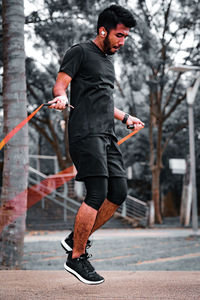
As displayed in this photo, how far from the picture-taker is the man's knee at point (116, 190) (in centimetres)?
320

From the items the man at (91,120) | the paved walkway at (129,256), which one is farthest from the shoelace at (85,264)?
the paved walkway at (129,256)

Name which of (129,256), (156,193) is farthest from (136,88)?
(129,256)

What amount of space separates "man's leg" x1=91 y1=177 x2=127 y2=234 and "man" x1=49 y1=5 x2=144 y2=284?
0.19 ft

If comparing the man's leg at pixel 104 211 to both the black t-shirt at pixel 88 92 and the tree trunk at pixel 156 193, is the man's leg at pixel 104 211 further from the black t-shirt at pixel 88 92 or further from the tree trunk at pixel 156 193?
the tree trunk at pixel 156 193

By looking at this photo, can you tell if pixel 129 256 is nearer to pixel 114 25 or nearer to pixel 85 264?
pixel 85 264

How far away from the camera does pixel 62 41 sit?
964 centimetres

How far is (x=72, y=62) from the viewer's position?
9.93ft

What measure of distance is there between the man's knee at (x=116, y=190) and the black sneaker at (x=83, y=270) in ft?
1.52

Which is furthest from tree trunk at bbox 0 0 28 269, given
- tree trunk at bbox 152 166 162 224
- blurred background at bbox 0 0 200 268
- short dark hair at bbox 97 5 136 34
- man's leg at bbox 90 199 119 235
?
tree trunk at bbox 152 166 162 224

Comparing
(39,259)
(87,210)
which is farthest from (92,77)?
(39,259)

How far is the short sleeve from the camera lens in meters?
3.02

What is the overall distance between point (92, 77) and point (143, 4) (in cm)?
1254

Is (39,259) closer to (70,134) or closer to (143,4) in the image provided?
(70,134)

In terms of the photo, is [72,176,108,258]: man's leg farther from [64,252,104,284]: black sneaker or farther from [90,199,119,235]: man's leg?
[90,199,119,235]: man's leg
